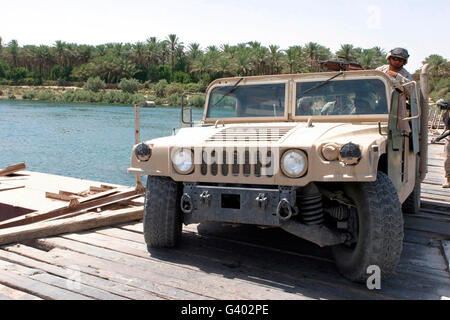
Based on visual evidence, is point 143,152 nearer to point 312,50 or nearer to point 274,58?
point 312,50

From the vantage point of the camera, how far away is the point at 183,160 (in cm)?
388

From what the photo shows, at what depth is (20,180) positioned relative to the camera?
405 inches

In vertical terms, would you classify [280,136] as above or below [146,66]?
below

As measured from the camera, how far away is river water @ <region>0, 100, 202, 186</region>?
19453 millimetres

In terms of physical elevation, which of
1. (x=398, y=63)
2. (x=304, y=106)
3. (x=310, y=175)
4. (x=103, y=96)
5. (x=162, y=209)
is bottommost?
(x=162, y=209)

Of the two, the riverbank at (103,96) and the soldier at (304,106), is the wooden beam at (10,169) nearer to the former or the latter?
the soldier at (304,106)

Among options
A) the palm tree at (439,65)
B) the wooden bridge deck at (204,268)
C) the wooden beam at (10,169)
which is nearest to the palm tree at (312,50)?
the palm tree at (439,65)

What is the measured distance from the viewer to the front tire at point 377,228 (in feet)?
11.3

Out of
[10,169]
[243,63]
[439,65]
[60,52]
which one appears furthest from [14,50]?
[10,169]

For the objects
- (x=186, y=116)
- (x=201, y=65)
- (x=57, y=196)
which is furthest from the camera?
(x=201, y=65)

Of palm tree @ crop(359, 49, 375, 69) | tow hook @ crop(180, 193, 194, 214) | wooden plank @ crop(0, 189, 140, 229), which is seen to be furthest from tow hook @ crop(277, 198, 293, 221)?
palm tree @ crop(359, 49, 375, 69)

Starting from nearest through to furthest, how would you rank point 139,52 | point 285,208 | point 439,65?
point 285,208 < point 439,65 < point 139,52

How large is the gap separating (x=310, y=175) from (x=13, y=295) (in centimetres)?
224
